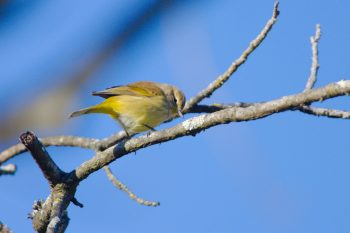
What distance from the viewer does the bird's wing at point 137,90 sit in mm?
5961

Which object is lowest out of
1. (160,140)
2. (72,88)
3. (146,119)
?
(72,88)

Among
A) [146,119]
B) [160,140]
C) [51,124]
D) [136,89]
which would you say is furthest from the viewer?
[136,89]

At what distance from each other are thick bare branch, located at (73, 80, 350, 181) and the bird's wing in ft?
9.76

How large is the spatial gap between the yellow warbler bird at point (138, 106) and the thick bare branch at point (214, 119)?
240cm

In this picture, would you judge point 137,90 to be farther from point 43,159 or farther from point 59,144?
point 43,159

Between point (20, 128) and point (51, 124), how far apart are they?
26 cm

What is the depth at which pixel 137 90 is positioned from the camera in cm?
635

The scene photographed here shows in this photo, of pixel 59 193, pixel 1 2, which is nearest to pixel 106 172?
pixel 59 193

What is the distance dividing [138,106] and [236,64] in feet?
8.49

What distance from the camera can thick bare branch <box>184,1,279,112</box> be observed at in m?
3.12

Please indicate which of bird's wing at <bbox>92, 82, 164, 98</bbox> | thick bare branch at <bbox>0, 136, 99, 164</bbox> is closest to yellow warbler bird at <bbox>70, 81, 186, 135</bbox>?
bird's wing at <bbox>92, 82, 164, 98</bbox>

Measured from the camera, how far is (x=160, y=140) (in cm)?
265

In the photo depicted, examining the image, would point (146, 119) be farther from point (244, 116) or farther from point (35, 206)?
point (244, 116)

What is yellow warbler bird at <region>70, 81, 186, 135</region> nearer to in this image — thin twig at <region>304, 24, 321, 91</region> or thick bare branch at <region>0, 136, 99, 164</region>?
thick bare branch at <region>0, 136, 99, 164</region>
